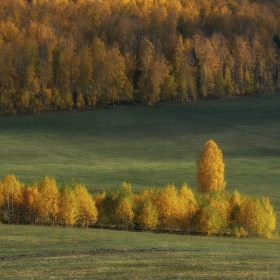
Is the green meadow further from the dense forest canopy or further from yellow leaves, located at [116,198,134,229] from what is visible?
the dense forest canopy

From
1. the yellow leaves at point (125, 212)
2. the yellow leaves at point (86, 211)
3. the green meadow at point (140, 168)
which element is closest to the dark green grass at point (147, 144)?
the green meadow at point (140, 168)

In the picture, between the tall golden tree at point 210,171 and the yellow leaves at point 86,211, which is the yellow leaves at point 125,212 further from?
the tall golden tree at point 210,171

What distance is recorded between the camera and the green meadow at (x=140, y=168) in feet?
116

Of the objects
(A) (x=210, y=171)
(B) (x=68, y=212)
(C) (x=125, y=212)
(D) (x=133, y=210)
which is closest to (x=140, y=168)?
(A) (x=210, y=171)

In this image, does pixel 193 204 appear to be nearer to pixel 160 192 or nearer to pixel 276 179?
pixel 160 192

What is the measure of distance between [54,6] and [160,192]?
318ft

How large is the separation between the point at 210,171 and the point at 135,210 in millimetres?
16213

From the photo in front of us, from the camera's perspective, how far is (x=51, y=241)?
145 feet

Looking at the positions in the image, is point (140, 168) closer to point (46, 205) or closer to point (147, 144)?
point (147, 144)

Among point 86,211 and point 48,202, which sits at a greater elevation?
point 48,202

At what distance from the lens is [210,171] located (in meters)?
72.8

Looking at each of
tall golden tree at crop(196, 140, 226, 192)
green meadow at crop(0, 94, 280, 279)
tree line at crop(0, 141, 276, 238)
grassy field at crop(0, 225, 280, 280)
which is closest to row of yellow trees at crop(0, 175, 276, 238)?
tree line at crop(0, 141, 276, 238)

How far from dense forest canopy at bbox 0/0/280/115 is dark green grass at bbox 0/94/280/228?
464 centimetres

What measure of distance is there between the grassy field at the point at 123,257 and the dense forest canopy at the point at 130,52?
70.4 metres
